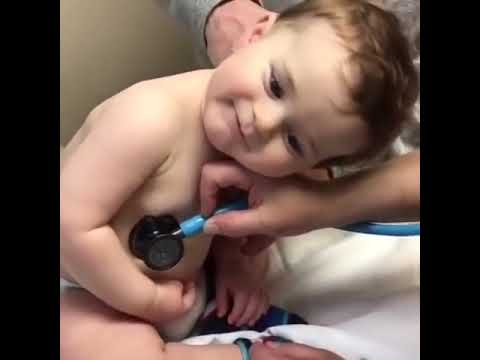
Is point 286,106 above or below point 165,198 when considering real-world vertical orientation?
above

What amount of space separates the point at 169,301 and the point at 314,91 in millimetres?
302

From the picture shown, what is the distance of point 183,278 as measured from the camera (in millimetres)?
857

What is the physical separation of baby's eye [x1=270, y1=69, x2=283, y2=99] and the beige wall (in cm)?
58

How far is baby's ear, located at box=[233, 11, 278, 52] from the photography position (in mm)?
885

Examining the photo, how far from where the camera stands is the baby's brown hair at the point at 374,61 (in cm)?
69

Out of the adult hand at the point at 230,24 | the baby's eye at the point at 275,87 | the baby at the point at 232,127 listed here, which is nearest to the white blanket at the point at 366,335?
the baby at the point at 232,127

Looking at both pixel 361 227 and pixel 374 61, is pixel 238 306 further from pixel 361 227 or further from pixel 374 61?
pixel 374 61

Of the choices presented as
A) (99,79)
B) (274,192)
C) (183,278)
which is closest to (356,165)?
(274,192)

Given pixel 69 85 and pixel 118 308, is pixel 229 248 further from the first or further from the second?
pixel 69 85

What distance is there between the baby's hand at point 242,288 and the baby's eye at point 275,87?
0.27m

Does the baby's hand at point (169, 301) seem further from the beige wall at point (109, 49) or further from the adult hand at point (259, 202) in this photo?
the beige wall at point (109, 49)

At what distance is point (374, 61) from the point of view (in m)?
0.69

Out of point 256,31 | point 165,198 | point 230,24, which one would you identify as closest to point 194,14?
point 230,24
